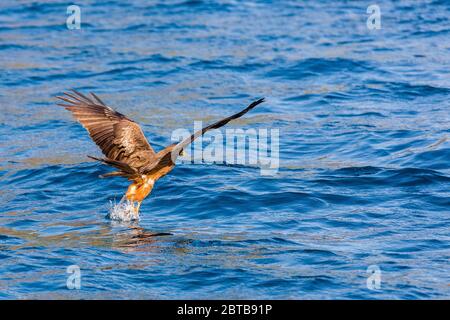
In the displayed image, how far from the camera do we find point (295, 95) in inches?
527

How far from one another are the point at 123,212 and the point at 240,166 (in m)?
2.32

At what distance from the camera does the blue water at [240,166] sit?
24.5ft

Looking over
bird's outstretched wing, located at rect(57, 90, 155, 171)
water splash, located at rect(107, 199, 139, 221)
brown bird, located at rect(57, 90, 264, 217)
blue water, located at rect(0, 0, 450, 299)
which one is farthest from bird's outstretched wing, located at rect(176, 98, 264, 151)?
water splash, located at rect(107, 199, 139, 221)

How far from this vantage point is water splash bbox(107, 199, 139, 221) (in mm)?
8805

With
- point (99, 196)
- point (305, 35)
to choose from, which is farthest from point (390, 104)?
point (99, 196)

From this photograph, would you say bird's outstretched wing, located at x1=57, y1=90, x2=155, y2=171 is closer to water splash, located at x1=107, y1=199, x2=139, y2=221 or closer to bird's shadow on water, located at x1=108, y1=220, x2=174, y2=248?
water splash, located at x1=107, y1=199, x2=139, y2=221

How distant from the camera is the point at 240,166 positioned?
1077cm

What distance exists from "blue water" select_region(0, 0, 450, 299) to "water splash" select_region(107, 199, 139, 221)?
0.16 meters

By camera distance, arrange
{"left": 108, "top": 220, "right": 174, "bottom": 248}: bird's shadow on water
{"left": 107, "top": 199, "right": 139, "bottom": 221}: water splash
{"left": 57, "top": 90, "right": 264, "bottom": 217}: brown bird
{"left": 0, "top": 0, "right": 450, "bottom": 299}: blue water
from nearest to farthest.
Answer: {"left": 0, "top": 0, "right": 450, "bottom": 299}: blue water → {"left": 108, "top": 220, "right": 174, "bottom": 248}: bird's shadow on water → {"left": 57, "top": 90, "right": 264, "bottom": 217}: brown bird → {"left": 107, "top": 199, "right": 139, "bottom": 221}: water splash

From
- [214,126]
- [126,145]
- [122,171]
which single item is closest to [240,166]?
[126,145]

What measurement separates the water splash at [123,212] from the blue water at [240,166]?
156 millimetres

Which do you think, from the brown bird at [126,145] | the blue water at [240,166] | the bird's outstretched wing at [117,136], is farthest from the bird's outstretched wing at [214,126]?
the bird's outstretched wing at [117,136]

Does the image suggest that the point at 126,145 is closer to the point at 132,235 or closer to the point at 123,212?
the point at 123,212

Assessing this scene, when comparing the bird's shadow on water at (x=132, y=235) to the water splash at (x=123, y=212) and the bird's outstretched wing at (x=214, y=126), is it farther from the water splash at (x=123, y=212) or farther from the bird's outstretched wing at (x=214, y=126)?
the bird's outstretched wing at (x=214, y=126)
